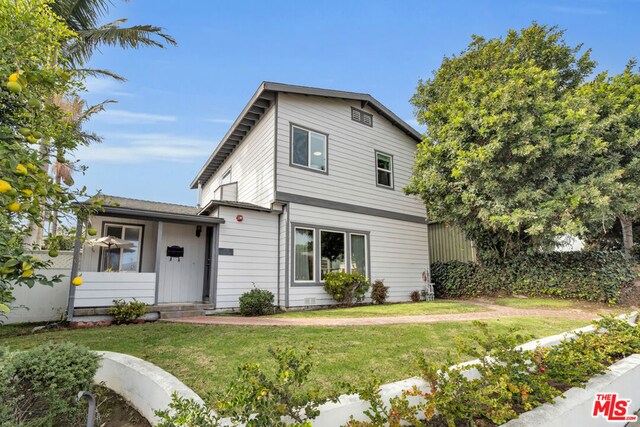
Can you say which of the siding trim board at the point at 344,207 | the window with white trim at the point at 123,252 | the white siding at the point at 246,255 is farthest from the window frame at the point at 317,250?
the window with white trim at the point at 123,252

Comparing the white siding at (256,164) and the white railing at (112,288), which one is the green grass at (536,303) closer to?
the white siding at (256,164)

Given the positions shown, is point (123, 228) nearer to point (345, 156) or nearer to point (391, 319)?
point (345, 156)

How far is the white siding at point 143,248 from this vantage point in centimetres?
956

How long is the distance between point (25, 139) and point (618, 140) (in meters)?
13.2

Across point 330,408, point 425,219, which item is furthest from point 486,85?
point 330,408

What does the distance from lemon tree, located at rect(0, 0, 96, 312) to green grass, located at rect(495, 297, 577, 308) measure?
1081 cm

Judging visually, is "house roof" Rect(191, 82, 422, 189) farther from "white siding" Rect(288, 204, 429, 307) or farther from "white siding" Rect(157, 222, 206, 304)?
"white siding" Rect(157, 222, 206, 304)

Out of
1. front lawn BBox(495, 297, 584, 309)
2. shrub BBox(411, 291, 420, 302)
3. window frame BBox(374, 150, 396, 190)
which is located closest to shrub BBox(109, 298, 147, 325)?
window frame BBox(374, 150, 396, 190)

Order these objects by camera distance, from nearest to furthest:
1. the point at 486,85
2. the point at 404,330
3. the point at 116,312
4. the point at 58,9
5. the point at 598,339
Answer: the point at 598,339
the point at 404,330
the point at 116,312
the point at 486,85
the point at 58,9

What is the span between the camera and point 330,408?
245cm

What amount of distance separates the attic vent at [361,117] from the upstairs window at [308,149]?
1681mm

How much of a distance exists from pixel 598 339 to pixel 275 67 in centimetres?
1408

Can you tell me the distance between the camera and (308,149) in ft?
35.2

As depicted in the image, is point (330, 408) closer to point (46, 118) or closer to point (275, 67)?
point (46, 118)
